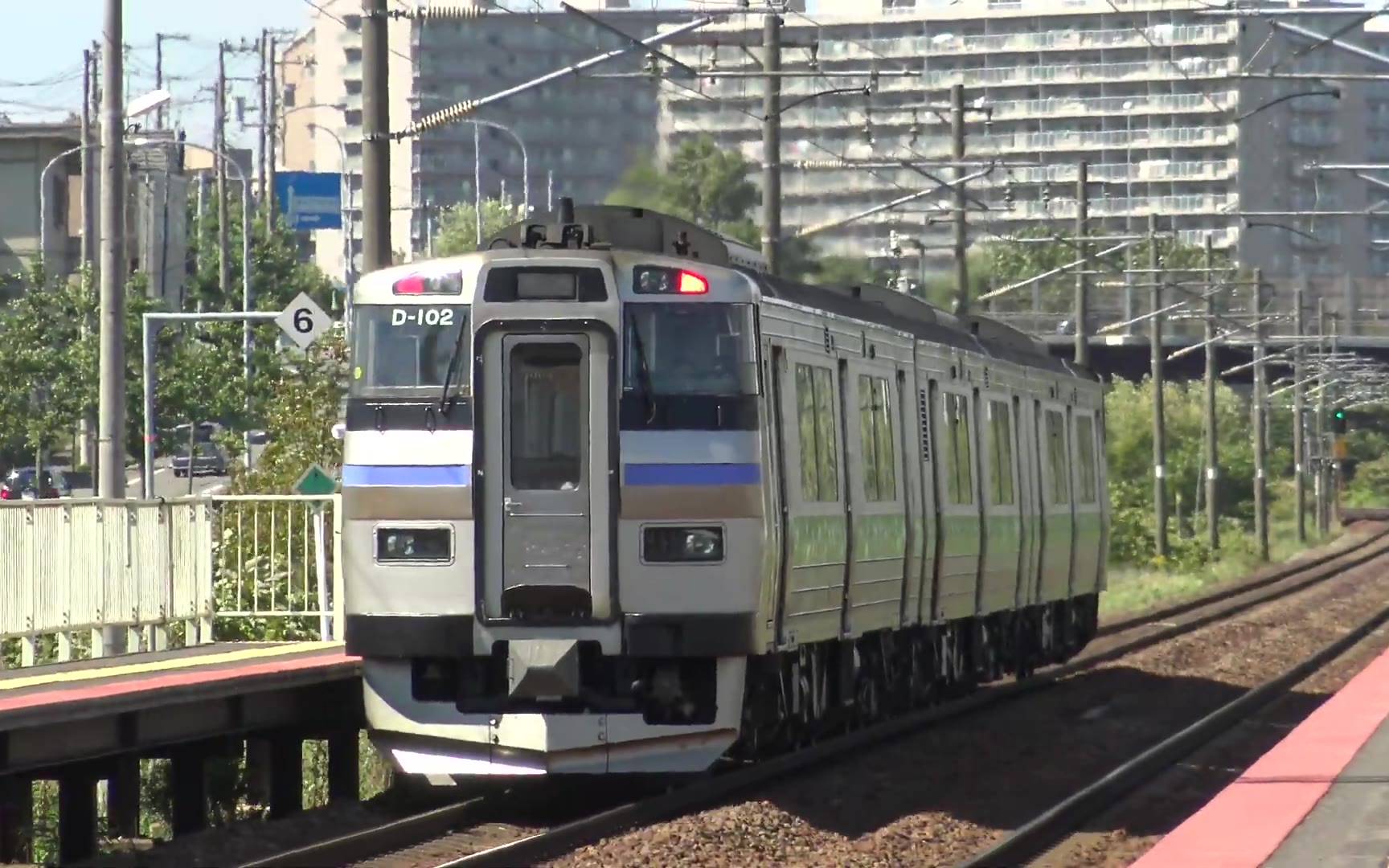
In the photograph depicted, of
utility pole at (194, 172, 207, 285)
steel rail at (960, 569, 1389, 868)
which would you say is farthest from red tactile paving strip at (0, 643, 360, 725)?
utility pole at (194, 172, 207, 285)

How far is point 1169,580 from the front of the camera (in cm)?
4988

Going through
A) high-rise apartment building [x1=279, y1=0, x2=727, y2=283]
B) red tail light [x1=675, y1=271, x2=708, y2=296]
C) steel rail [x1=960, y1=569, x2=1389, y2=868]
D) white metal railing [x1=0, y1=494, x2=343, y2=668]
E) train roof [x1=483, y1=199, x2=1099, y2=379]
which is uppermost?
high-rise apartment building [x1=279, y1=0, x2=727, y2=283]

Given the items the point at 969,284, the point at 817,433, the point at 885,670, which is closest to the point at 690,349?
→ the point at 817,433

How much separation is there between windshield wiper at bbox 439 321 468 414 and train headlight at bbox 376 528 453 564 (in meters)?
0.69

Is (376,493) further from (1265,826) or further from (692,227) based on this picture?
(1265,826)

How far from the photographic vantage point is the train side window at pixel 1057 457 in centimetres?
2494

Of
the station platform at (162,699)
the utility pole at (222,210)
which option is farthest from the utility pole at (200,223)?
the station platform at (162,699)

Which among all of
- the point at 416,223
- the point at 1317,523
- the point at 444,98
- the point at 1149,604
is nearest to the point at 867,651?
the point at 1149,604

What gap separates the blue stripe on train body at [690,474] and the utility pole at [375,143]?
11.6 ft

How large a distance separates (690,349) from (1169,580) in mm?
36845

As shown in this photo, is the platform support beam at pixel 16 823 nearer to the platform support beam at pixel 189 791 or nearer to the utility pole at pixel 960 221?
the platform support beam at pixel 189 791

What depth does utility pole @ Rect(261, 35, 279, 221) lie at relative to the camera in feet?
282

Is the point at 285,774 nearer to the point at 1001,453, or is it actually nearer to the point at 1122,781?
the point at 1122,781

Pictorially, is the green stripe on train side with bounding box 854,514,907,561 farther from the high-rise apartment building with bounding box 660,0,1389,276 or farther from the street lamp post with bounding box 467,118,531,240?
the high-rise apartment building with bounding box 660,0,1389,276
